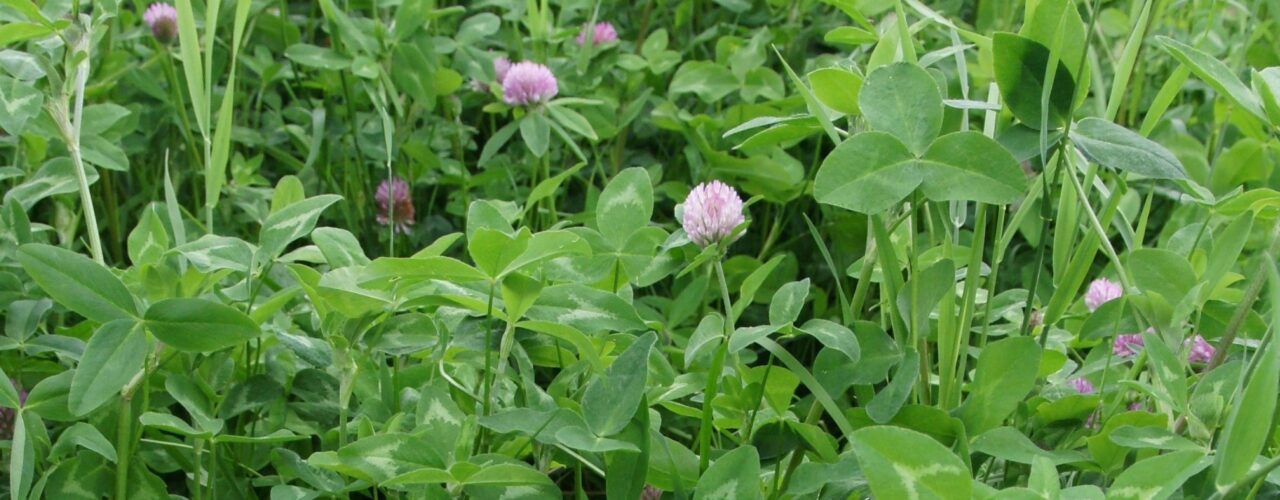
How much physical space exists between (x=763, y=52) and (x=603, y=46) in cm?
23

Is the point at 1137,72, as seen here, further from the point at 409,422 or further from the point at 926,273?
the point at 409,422

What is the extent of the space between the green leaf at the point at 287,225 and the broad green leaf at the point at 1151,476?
591 millimetres

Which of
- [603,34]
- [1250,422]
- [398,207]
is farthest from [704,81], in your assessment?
[1250,422]

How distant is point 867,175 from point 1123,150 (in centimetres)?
16

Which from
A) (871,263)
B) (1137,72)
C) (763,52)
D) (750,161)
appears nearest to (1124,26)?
(1137,72)

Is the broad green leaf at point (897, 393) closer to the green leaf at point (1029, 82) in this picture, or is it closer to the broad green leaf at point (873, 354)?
the broad green leaf at point (873, 354)

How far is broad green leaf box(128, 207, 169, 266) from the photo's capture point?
40.9 inches

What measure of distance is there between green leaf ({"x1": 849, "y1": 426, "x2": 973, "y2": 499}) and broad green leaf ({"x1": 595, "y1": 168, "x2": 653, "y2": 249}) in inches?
15.9

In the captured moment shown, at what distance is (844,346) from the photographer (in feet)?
2.85

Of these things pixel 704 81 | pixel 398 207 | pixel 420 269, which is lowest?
pixel 398 207

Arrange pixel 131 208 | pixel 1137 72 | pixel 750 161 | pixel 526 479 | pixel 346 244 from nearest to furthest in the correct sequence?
pixel 526 479 → pixel 346 244 → pixel 750 161 → pixel 131 208 → pixel 1137 72

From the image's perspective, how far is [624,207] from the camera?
1.07 m

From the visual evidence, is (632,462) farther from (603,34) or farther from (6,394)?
(603,34)

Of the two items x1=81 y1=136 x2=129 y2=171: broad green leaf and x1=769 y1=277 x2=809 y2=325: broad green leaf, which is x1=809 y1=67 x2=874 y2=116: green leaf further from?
x1=81 y1=136 x2=129 y2=171: broad green leaf
